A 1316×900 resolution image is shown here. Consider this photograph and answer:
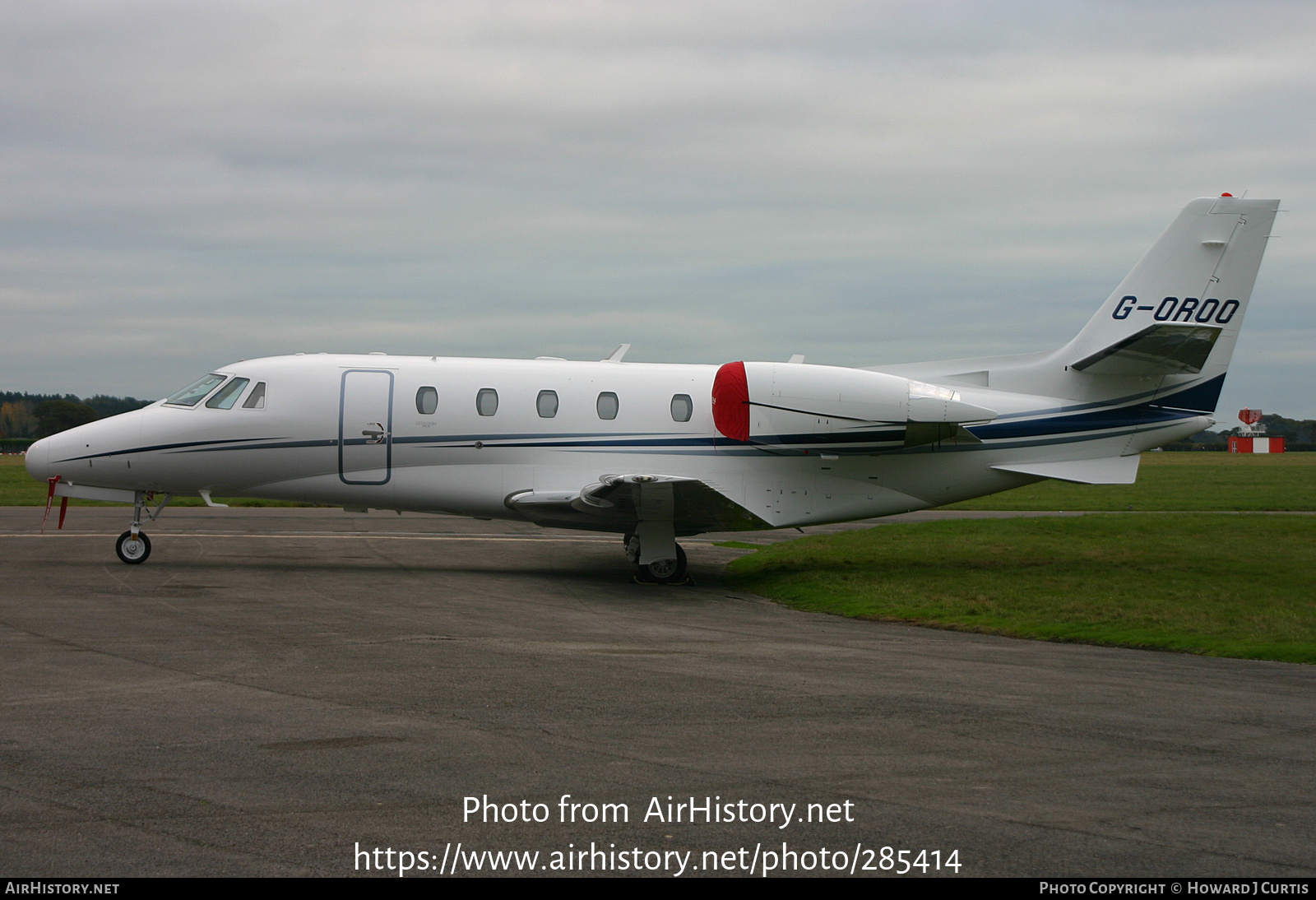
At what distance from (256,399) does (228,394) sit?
55 centimetres

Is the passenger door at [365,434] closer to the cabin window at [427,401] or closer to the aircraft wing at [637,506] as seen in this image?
the cabin window at [427,401]

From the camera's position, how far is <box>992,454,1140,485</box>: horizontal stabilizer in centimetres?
1784

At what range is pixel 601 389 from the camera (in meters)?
17.5

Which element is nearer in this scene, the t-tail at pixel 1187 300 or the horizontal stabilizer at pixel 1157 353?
the horizontal stabilizer at pixel 1157 353

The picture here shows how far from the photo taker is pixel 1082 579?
55.9 ft

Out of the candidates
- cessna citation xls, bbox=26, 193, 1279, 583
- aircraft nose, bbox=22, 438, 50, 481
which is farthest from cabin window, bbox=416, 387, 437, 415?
aircraft nose, bbox=22, 438, 50, 481

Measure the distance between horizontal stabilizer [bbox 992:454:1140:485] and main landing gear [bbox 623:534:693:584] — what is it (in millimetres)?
5696

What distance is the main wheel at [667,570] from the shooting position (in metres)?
17.2

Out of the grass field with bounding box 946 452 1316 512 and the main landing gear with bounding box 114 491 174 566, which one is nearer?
the main landing gear with bounding box 114 491 174 566

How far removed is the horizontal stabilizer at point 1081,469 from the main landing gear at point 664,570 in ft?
18.7

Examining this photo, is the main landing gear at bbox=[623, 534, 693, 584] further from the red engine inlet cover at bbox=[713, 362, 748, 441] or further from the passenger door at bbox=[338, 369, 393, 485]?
the passenger door at bbox=[338, 369, 393, 485]

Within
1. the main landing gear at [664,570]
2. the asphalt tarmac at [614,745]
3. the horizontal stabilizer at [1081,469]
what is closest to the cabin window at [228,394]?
the asphalt tarmac at [614,745]
